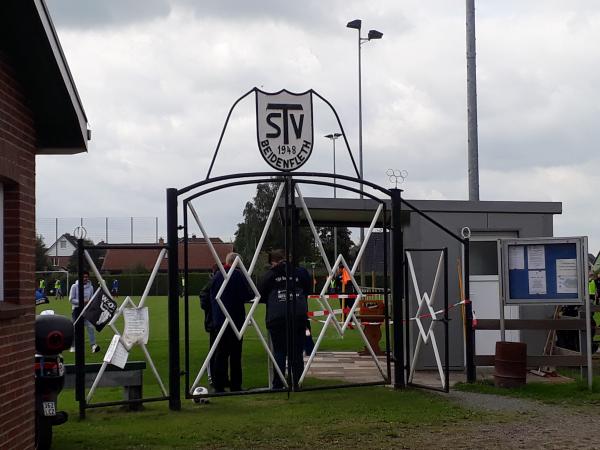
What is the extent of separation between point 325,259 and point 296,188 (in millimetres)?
967

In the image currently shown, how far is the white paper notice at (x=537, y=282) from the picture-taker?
→ 41.2 feet

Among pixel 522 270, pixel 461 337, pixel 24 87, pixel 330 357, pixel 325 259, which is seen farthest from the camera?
pixel 330 357

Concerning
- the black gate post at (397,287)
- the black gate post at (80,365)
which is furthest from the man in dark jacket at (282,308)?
the black gate post at (80,365)

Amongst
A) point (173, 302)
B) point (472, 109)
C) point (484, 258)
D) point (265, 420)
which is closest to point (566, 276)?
point (484, 258)

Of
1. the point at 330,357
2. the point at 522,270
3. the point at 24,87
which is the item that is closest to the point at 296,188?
the point at 522,270

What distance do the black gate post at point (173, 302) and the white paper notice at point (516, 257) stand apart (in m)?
4.77

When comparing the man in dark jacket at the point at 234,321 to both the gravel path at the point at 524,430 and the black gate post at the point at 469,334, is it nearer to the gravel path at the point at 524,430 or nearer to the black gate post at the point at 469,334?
the gravel path at the point at 524,430

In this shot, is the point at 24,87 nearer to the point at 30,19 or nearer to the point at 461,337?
the point at 30,19

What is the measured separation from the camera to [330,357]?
17.5 m

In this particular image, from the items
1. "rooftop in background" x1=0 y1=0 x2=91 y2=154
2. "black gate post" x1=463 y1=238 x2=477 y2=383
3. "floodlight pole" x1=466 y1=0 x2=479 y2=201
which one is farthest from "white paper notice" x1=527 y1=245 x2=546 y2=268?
"rooftop in background" x1=0 y1=0 x2=91 y2=154

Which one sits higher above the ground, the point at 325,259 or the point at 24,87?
the point at 24,87

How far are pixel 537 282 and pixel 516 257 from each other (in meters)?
0.46

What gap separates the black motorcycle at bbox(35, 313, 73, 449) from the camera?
8.27 meters

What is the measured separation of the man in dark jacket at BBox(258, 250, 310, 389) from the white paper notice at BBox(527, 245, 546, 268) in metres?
3.12
